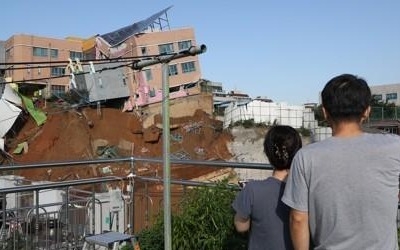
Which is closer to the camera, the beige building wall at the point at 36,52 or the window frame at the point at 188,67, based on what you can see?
the window frame at the point at 188,67

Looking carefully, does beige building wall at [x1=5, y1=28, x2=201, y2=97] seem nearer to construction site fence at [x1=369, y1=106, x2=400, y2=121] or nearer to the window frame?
the window frame

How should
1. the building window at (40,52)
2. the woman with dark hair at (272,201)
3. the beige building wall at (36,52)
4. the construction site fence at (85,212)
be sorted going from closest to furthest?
the woman with dark hair at (272,201)
the construction site fence at (85,212)
the beige building wall at (36,52)
the building window at (40,52)

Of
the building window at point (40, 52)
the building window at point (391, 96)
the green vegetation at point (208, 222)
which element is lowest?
the green vegetation at point (208, 222)

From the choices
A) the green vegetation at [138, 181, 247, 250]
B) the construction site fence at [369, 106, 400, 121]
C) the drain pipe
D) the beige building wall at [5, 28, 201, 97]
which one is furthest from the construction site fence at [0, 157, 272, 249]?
the construction site fence at [369, 106, 400, 121]

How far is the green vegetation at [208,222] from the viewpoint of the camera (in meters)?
3.62

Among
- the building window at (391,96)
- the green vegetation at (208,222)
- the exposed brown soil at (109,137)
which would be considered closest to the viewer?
the green vegetation at (208,222)

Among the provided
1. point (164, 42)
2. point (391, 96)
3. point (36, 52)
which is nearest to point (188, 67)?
point (164, 42)

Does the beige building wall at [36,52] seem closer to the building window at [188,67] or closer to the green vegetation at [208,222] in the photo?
the building window at [188,67]

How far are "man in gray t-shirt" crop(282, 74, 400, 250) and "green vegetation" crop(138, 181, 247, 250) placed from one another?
144 cm

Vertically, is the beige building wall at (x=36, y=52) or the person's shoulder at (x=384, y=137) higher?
the beige building wall at (x=36, y=52)

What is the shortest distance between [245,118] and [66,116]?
1445cm

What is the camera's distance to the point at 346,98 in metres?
2.11

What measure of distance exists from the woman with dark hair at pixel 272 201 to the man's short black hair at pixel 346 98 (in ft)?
1.43

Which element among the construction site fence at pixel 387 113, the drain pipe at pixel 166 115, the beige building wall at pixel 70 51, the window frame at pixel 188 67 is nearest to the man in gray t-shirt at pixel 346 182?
the drain pipe at pixel 166 115
